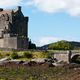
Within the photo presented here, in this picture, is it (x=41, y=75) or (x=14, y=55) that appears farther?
(x=14, y=55)

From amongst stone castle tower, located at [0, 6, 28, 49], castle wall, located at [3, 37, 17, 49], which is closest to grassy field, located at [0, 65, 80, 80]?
stone castle tower, located at [0, 6, 28, 49]

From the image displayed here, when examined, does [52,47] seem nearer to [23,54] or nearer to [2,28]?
[2,28]

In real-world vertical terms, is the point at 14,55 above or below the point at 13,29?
below

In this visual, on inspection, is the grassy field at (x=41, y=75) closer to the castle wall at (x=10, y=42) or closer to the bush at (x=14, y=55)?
the bush at (x=14, y=55)

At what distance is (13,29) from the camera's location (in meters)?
138

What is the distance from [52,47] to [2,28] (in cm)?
1547

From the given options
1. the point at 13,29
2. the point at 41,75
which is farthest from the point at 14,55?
the point at 41,75

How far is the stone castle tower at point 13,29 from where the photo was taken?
422 ft

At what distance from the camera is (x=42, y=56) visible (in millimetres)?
109500

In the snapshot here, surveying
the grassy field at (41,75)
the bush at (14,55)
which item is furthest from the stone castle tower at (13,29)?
the grassy field at (41,75)

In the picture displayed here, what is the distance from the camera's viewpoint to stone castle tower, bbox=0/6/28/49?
12850 centimetres

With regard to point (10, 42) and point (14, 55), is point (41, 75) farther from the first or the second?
point (10, 42)

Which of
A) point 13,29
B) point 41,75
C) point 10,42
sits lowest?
point 41,75

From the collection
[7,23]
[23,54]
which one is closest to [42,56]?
[23,54]
